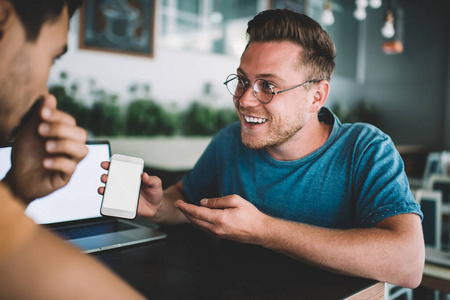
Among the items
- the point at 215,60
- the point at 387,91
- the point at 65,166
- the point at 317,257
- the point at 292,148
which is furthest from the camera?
the point at 387,91

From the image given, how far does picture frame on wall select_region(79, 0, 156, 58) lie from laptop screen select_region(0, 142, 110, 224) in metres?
3.36

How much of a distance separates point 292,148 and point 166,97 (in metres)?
3.85

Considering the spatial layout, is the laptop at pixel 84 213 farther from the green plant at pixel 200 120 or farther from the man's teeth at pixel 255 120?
the green plant at pixel 200 120

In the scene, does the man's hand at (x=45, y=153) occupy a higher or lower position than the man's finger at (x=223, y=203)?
higher

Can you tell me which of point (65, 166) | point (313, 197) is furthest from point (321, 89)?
point (65, 166)

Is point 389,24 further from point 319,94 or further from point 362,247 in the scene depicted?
point 362,247

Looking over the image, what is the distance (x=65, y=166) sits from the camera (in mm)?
595

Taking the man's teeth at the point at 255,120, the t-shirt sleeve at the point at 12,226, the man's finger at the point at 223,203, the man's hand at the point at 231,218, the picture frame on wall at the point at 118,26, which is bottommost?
the man's hand at the point at 231,218

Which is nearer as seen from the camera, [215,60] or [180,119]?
[180,119]

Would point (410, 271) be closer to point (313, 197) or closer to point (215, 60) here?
point (313, 197)

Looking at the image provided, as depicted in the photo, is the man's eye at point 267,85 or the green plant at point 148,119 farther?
the green plant at point 148,119

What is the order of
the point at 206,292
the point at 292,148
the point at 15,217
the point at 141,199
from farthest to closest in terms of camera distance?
the point at 292,148 → the point at 141,199 → the point at 206,292 → the point at 15,217

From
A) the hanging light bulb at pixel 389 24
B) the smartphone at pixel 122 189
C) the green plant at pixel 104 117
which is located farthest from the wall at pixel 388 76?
the smartphone at pixel 122 189

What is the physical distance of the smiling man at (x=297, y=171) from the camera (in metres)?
0.98
